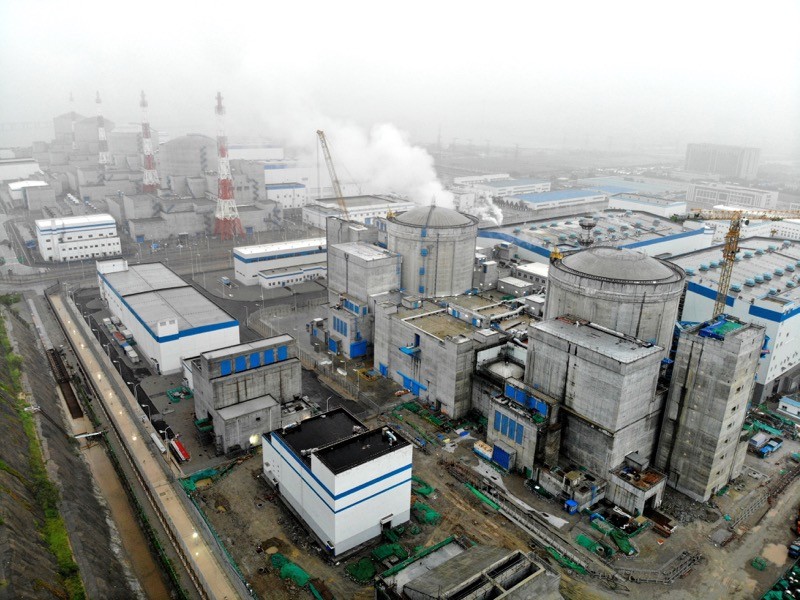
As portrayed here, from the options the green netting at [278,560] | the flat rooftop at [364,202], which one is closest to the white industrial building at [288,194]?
the flat rooftop at [364,202]

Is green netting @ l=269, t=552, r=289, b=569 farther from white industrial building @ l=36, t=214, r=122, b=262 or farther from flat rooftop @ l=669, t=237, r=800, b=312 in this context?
white industrial building @ l=36, t=214, r=122, b=262

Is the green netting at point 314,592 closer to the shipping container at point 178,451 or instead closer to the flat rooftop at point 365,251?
the shipping container at point 178,451

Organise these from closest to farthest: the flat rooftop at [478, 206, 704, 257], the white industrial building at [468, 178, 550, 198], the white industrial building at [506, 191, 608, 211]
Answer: the flat rooftop at [478, 206, 704, 257] → the white industrial building at [506, 191, 608, 211] → the white industrial building at [468, 178, 550, 198]

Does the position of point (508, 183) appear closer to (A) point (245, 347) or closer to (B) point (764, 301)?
(B) point (764, 301)

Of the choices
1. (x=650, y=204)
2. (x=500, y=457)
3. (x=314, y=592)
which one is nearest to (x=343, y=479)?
(x=314, y=592)

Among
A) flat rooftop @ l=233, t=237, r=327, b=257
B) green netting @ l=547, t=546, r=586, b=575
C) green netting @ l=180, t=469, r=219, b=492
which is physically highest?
flat rooftop @ l=233, t=237, r=327, b=257

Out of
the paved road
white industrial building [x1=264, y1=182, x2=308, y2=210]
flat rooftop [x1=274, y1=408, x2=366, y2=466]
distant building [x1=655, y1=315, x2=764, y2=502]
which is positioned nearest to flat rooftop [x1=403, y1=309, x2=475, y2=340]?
flat rooftop [x1=274, y1=408, x2=366, y2=466]

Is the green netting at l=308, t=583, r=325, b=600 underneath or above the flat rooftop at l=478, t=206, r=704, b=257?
underneath
